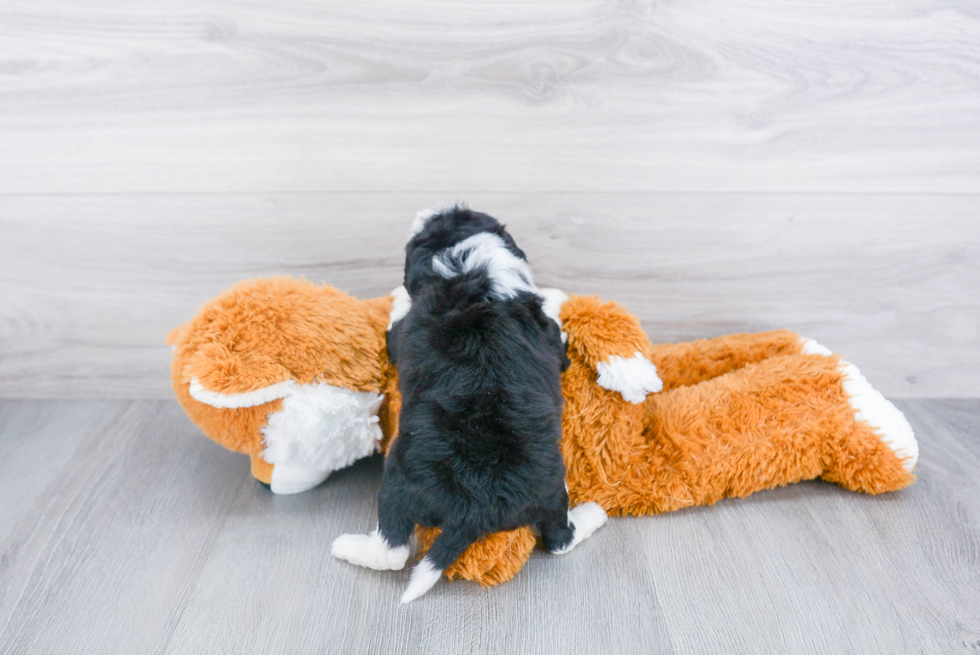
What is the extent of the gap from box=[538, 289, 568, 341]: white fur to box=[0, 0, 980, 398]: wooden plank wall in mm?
212

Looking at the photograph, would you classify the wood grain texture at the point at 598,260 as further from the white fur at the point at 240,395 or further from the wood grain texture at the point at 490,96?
the white fur at the point at 240,395

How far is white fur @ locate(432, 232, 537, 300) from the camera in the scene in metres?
0.85

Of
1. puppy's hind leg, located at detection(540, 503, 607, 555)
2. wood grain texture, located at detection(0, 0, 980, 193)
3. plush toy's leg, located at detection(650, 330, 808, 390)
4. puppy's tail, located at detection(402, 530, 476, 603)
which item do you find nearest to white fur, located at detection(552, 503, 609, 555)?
puppy's hind leg, located at detection(540, 503, 607, 555)

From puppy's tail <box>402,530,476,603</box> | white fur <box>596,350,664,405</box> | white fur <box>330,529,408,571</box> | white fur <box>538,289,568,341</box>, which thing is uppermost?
white fur <box>538,289,568,341</box>

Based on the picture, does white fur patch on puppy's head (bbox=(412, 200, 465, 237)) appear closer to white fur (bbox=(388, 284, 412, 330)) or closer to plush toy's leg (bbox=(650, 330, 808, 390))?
white fur (bbox=(388, 284, 412, 330))

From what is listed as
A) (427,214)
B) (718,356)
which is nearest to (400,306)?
(427,214)

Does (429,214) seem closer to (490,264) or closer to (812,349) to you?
(490,264)

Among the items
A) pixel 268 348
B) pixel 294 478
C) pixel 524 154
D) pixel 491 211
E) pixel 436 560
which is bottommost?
pixel 294 478

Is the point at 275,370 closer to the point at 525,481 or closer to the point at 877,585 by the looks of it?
the point at 525,481

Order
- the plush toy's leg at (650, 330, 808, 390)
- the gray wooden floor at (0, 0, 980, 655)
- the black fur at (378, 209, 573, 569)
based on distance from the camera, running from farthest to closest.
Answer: the plush toy's leg at (650, 330, 808, 390)
the gray wooden floor at (0, 0, 980, 655)
the black fur at (378, 209, 573, 569)

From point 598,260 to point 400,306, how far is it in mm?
414

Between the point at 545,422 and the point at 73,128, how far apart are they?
99 centimetres

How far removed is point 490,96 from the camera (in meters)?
1.09

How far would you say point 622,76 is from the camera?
42.6 inches
